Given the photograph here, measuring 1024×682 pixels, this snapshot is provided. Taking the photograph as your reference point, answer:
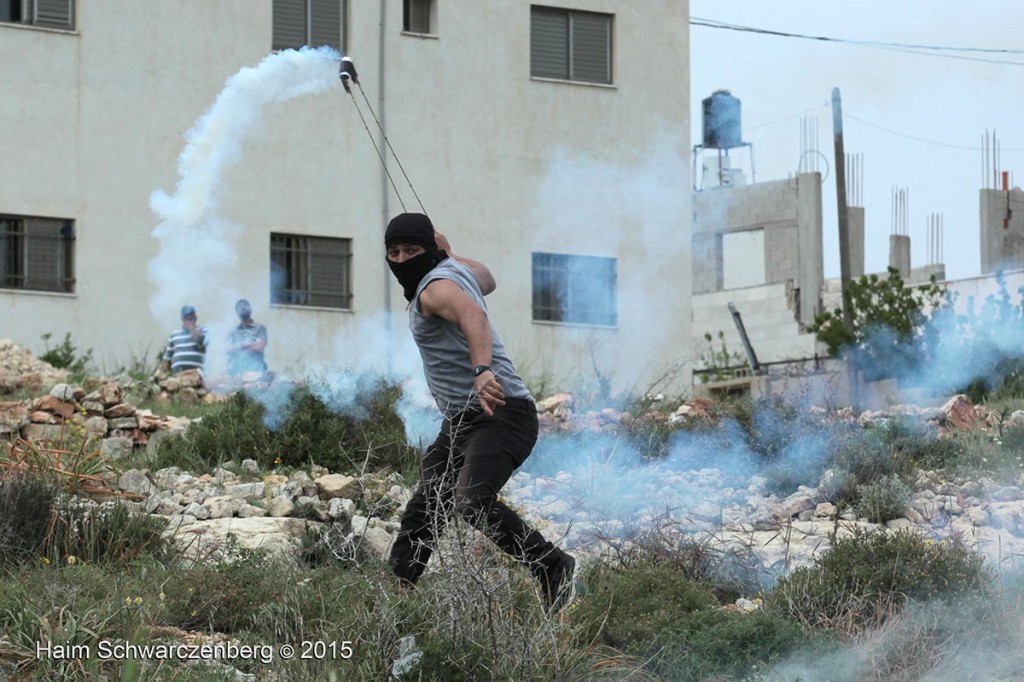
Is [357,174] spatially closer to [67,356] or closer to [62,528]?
[67,356]

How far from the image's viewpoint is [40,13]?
2109 cm

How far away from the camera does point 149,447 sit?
1408 centimetres

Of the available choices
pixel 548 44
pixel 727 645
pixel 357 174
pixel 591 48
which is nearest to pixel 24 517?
pixel 727 645

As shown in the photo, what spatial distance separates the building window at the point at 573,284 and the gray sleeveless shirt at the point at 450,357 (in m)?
14.9

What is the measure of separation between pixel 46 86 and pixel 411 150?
14.7ft

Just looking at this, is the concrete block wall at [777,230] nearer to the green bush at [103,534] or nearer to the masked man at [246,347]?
the masked man at [246,347]

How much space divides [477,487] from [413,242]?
3.93 ft

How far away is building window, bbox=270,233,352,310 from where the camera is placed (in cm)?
2198

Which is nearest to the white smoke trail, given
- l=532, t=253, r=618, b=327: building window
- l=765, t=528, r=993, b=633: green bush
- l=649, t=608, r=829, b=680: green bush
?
l=532, t=253, r=618, b=327: building window

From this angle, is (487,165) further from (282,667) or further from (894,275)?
(282,667)

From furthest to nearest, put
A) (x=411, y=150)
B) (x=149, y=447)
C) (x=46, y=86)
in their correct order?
(x=411, y=150)
(x=46, y=86)
(x=149, y=447)

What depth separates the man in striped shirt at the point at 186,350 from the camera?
1833cm

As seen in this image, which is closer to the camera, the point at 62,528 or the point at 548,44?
the point at 62,528

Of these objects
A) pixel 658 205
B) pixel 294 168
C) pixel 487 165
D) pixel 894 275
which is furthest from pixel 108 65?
pixel 894 275
